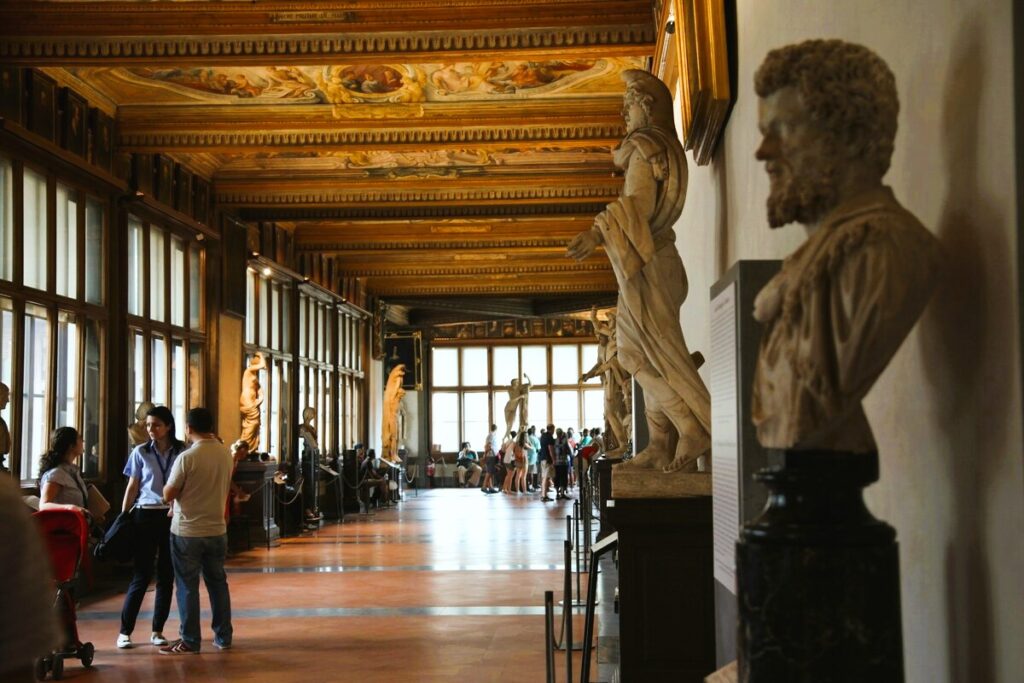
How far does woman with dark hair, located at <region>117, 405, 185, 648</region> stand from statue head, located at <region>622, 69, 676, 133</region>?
4.14 metres

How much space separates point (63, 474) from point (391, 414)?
78.4 feet

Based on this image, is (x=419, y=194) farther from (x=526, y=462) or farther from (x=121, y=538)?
(x=526, y=462)

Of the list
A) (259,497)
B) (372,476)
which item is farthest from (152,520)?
(372,476)

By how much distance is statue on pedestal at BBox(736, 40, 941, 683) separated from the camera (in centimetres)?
223

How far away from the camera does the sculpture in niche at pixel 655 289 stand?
5355 mm

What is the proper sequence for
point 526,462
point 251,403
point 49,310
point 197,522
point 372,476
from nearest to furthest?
point 197,522, point 49,310, point 251,403, point 372,476, point 526,462

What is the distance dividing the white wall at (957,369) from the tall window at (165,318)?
11597 mm

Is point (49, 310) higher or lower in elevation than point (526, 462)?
higher

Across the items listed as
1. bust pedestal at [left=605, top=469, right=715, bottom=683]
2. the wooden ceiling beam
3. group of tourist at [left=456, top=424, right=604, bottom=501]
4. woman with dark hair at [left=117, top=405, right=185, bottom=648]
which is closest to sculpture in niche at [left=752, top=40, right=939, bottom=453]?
bust pedestal at [left=605, top=469, right=715, bottom=683]

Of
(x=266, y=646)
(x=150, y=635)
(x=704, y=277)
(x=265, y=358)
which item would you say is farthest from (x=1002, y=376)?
(x=265, y=358)

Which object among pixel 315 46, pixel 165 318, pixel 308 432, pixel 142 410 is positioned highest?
pixel 315 46

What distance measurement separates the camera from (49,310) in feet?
38.2

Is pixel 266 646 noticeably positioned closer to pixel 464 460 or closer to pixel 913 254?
pixel 913 254

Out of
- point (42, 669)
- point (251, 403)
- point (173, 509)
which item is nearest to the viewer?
point (42, 669)
